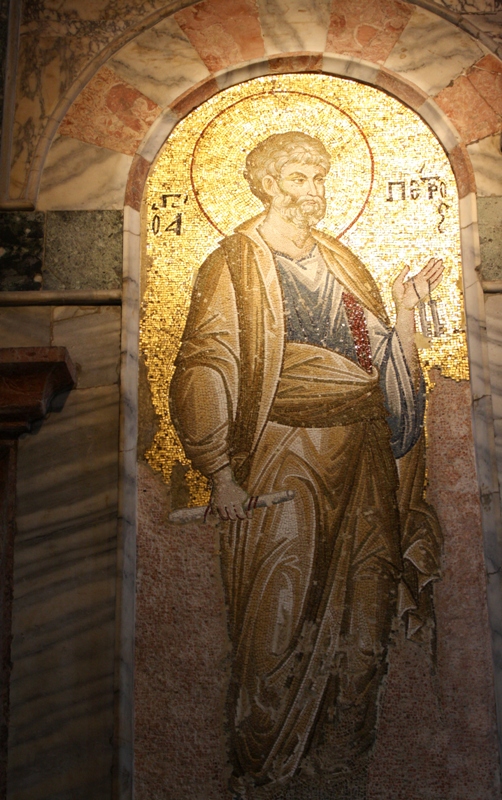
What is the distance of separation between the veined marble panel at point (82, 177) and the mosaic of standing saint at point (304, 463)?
2.15ft

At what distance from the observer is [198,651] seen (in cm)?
450

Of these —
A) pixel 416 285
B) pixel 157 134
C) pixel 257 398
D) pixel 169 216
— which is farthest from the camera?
pixel 157 134

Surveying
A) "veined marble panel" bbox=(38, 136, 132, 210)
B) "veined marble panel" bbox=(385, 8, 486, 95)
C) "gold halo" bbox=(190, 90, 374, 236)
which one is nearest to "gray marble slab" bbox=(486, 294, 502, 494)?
"gold halo" bbox=(190, 90, 374, 236)

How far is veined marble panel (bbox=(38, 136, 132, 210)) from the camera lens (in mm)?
5199

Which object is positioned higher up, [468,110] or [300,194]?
[468,110]

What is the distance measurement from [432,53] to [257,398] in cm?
220

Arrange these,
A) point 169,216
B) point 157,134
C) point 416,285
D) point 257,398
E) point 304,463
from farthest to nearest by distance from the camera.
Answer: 1. point 157,134
2. point 169,216
3. point 416,285
4. point 257,398
5. point 304,463

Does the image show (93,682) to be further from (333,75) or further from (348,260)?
(333,75)

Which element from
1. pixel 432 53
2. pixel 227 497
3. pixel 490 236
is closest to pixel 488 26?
pixel 432 53

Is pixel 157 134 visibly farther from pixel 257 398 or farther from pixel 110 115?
pixel 257 398

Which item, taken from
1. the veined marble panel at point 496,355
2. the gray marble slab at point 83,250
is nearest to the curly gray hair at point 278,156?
the gray marble slab at point 83,250

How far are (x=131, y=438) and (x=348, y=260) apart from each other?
4.79 feet

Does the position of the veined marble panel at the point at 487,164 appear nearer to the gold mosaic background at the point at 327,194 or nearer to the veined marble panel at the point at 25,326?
the gold mosaic background at the point at 327,194

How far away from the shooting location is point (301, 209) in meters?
5.24
